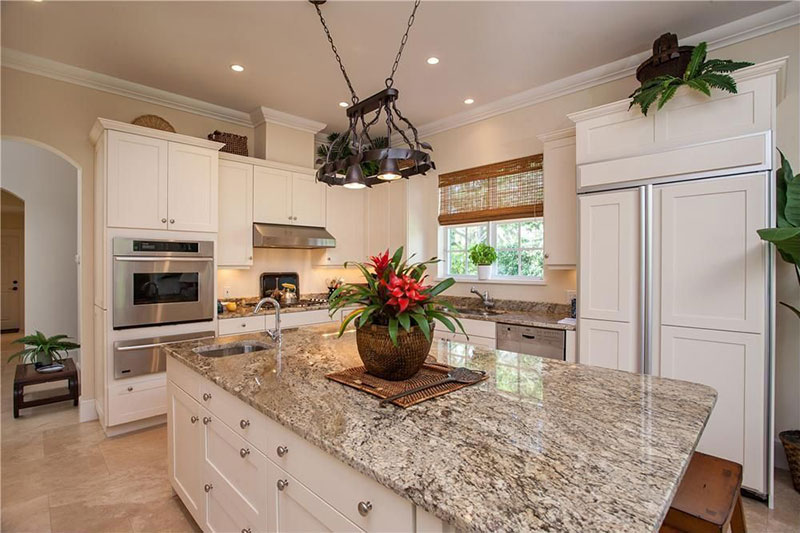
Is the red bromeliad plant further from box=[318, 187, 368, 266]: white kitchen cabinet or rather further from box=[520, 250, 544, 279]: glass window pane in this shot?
box=[318, 187, 368, 266]: white kitchen cabinet

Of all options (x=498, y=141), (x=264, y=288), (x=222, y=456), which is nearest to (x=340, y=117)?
(x=498, y=141)

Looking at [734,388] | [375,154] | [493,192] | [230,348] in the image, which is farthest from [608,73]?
[230,348]

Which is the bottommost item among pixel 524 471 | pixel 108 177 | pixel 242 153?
pixel 524 471

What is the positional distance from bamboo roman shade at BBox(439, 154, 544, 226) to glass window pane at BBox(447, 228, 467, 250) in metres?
0.17

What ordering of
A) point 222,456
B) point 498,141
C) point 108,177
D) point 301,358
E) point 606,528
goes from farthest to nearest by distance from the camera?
point 498,141
point 108,177
point 301,358
point 222,456
point 606,528

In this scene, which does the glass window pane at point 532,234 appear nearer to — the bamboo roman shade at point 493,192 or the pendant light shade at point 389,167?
the bamboo roman shade at point 493,192

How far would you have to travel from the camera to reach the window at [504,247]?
394 cm

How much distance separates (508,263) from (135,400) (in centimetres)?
366

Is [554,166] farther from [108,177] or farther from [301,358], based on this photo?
[108,177]

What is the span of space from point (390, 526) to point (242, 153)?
13.1 ft

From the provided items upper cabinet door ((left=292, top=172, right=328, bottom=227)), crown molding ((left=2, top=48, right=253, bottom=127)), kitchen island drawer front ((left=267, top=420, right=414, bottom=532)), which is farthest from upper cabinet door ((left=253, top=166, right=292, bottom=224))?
kitchen island drawer front ((left=267, top=420, right=414, bottom=532))

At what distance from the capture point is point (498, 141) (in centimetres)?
409

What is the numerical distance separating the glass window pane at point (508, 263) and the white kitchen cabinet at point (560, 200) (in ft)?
1.93

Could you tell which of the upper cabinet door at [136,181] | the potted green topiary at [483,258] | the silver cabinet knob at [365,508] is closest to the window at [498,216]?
the potted green topiary at [483,258]
